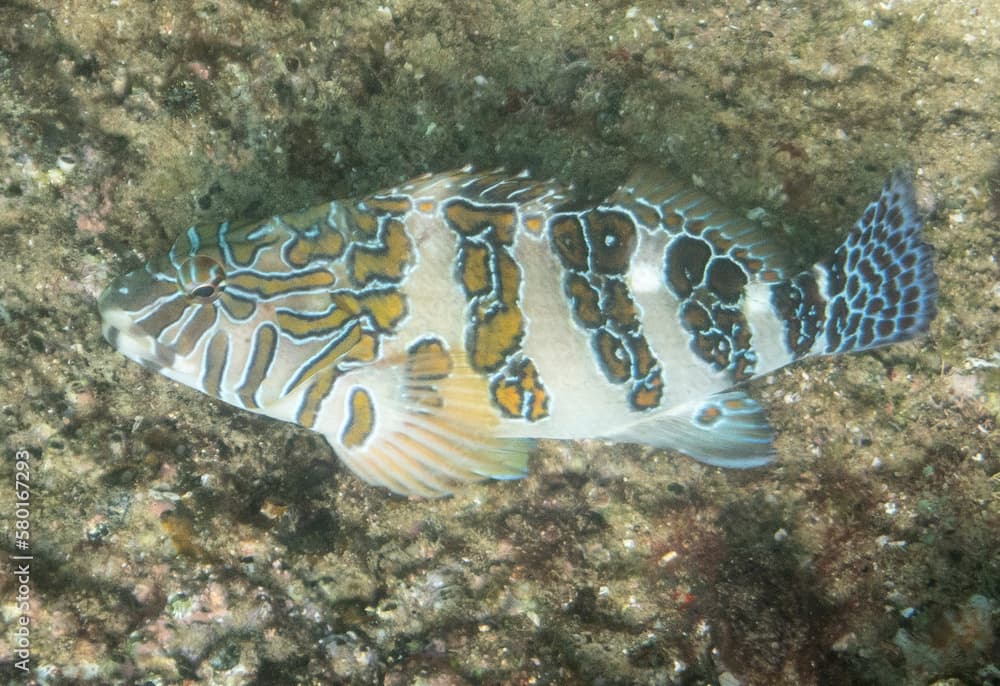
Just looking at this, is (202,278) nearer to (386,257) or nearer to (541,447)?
(386,257)

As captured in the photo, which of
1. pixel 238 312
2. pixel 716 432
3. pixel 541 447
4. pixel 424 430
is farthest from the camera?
pixel 541 447

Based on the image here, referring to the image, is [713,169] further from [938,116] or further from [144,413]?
[144,413]

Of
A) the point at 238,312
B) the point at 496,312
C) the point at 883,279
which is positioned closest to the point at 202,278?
the point at 238,312

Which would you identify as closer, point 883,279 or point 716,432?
point 883,279

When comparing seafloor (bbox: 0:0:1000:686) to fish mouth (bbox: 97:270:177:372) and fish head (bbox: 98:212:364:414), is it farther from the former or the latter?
fish head (bbox: 98:212:364:414)

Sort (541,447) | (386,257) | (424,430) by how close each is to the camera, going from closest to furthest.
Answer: (386,257) < (424,430) < (541,447)

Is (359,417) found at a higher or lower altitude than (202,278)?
lower

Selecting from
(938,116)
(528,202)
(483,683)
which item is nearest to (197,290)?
(528,202)
